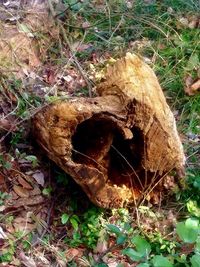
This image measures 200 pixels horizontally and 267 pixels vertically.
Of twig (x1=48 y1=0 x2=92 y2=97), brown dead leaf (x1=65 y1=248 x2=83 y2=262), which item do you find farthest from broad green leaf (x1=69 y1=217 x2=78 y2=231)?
twig (x1=48 y1=0 x2=92 y2=97)

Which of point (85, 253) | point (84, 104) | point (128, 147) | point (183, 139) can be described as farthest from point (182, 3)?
point (85, 253)

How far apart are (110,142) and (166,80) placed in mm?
1164

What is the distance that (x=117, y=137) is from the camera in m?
3.35

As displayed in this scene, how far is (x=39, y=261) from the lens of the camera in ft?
9.88

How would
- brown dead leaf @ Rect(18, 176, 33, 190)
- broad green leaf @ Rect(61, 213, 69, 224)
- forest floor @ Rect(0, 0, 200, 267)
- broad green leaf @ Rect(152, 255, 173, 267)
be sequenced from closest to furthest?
broad green leaf @ Rect(152, 255, 173, 267) < forest floor @ Rect(0, 0, 200, 267) < broad green leaf @ Rect(61, 213, 69, 224) < brown dead leaf @ Rect(18, 176, 33, 190)

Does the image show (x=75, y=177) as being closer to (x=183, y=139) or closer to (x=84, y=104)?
(x=84, y=104)

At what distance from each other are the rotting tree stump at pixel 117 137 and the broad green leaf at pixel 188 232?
0.65 m

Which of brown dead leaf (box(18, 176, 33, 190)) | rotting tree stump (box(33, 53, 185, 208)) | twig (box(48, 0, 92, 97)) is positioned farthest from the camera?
twig (box(48, 0, 92, 97))

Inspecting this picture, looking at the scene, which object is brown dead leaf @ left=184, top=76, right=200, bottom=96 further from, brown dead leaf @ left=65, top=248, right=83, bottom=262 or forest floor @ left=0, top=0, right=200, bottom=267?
brown dead leaf @ left=65, top=248, right=83, bottom=262

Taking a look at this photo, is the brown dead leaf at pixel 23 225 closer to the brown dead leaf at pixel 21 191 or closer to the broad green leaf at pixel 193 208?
the brown dead leaf at pixel 21 191

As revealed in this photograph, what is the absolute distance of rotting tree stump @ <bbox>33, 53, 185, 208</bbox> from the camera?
294cm

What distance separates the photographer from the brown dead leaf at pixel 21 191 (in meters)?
3.27

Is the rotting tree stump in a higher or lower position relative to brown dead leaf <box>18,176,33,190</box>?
higher

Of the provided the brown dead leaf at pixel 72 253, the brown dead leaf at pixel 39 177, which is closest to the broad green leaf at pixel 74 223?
the brown dead leaf at pixel 72 253
